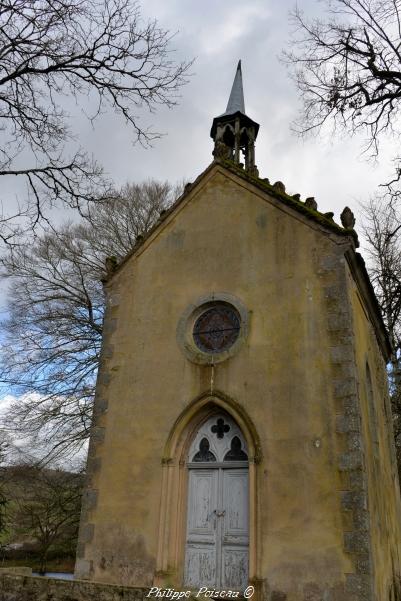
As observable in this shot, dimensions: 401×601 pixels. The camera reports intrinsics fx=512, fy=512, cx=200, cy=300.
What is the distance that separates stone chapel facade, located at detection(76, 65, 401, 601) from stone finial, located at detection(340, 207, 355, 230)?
0.44 m

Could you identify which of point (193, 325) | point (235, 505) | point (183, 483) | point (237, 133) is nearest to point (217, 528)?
point (235, 505)

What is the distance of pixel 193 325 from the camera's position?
10.8 meters

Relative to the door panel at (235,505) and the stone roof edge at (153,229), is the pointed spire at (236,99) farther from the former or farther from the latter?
the door panel at (235,505)

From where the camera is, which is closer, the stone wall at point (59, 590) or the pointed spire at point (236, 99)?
the stone wall at point (59, 590)

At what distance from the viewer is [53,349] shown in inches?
697

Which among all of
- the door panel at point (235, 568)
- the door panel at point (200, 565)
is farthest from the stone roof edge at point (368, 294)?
the door panel at point (200, 565)

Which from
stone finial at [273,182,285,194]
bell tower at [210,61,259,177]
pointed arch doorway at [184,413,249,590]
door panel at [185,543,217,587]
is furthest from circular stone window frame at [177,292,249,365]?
bell tower at [210,61,259,177]

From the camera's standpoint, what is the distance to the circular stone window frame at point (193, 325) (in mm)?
10039

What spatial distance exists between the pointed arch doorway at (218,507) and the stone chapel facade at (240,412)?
0.08 feet

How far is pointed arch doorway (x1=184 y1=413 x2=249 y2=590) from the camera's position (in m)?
8.88

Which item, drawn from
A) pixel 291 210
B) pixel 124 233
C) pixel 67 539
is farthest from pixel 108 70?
pixel 67 539

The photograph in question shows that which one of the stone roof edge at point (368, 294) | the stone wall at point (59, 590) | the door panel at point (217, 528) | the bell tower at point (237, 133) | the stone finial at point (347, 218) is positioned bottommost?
the stone wall at point (59, 590)

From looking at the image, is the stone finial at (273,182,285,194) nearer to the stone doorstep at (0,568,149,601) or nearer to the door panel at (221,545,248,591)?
the door panel at (221,545,248,591)

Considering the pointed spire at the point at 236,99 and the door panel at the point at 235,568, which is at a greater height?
the pointed spire at the point at 236,99
